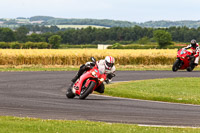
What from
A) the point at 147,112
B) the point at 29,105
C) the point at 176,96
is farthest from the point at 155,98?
the point at 29,105

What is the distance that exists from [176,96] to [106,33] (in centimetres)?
17596

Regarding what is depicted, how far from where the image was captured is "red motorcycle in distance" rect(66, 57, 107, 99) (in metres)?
17.3

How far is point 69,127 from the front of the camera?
35.9 feet

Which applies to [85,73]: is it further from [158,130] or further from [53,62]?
[53,62]

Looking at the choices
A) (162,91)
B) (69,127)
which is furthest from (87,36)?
(69,127)

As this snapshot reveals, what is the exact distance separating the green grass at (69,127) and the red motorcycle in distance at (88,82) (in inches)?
209

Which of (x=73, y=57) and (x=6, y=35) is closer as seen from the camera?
(x=73, y=57)

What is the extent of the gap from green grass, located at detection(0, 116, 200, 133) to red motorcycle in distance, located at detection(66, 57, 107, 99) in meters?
5.31

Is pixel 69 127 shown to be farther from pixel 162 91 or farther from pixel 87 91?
pixel 162 91

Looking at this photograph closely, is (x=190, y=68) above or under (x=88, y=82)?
under

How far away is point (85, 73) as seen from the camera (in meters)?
17.7

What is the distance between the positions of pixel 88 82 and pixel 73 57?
25800mm

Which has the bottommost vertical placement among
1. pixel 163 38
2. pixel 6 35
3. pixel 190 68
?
pixel 163 38

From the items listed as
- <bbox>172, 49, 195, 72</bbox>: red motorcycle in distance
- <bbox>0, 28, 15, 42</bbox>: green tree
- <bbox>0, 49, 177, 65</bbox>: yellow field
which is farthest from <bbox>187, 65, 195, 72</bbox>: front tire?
<bbox>0, 28, 15, 42</bbox>: green tree
